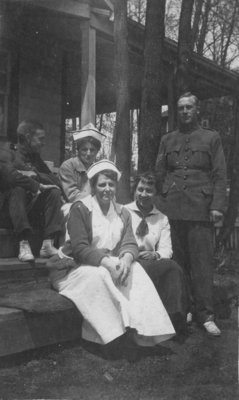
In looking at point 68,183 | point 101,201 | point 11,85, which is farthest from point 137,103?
point 101,201

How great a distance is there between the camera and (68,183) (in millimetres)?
5000

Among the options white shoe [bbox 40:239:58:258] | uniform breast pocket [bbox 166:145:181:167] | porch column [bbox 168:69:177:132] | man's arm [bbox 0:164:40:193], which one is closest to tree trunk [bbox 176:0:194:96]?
porch column [bbox 168:69:177:132]

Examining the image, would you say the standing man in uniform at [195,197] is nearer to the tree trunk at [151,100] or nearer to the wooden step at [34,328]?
the tree trunk at [151,100]

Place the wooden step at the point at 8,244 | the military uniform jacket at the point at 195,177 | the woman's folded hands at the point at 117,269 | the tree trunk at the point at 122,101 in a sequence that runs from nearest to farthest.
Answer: the woman's folded hands at the point at 117,269 → the wooden step at the point at 8,244 → the military uniform jacket at the point at 195,177 → the tree trunk at the point at 122,101

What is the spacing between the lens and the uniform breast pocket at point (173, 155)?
4.65 m

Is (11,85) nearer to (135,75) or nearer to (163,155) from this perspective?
(135,75)

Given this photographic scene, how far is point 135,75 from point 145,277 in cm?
759

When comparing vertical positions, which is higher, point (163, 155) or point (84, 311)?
point (163, 155)

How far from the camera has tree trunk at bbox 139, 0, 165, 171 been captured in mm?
5672

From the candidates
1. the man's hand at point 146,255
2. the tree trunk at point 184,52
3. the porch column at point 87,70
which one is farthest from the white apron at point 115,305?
the porch column at point 87,70

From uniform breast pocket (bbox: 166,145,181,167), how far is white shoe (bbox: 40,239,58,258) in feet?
4.38

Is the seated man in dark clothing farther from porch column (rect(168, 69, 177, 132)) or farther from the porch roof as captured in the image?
porch column (rect(168, 69, 177, 132))

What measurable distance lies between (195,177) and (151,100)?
4.95 feet

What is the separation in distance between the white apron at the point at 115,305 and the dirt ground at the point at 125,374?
172 millimetres
